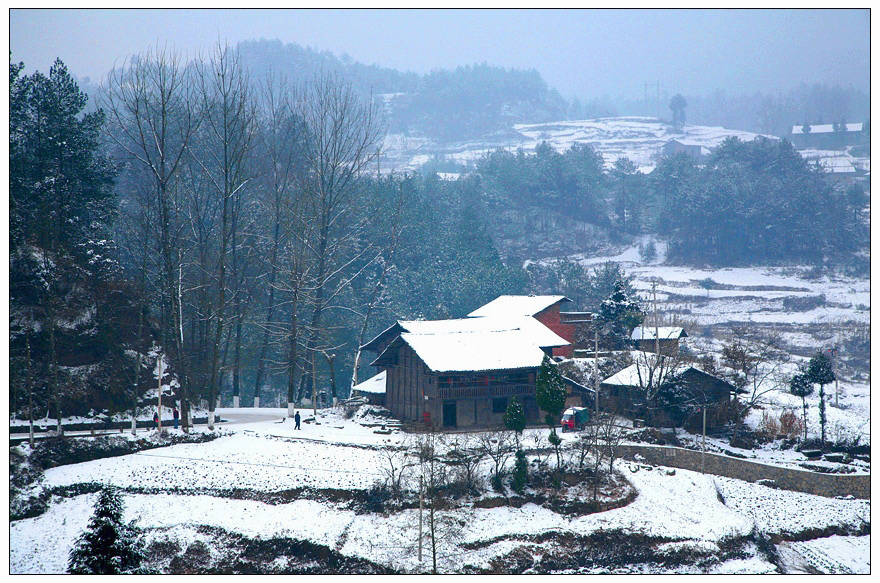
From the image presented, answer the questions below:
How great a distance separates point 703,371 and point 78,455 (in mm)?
35483

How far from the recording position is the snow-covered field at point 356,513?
1156 inches

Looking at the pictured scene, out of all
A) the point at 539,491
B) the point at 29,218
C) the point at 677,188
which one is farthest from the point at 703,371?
the point at 677,188

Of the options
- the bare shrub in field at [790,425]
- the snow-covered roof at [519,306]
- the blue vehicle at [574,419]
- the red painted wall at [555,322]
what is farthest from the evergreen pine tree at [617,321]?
the bare shrub in field at [790,425]

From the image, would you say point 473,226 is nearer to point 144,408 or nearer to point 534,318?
point 534,318

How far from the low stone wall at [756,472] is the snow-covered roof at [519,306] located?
1763 centimetres

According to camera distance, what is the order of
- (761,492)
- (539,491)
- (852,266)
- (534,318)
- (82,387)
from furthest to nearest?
1. (852,266)
2. (534,318)
3. (82,387)
4. (761,492)
5. (539,491)

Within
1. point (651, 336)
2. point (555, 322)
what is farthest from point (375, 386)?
point (651, 336)

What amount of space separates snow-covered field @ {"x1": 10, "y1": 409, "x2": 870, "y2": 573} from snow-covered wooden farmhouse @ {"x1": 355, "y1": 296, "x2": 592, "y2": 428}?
18.1ft

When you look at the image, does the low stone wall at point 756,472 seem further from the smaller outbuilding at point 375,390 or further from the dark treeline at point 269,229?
the dark treeline at point 269,229

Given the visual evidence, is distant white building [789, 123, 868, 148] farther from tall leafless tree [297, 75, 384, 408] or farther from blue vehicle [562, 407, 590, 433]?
blue vehicle [562, 407, 590, 433]

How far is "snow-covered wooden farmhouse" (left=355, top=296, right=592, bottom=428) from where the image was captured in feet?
137

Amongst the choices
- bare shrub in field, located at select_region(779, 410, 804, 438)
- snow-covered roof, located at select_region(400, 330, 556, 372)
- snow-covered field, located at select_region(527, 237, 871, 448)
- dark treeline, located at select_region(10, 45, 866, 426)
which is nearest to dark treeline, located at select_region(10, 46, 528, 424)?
dark treeline, located at select_region(10, 45, 866, 426)

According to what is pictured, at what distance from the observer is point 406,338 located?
43812 millimetres

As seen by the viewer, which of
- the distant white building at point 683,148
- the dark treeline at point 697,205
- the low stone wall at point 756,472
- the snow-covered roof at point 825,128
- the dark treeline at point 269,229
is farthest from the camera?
the distant white building at point 683,148
